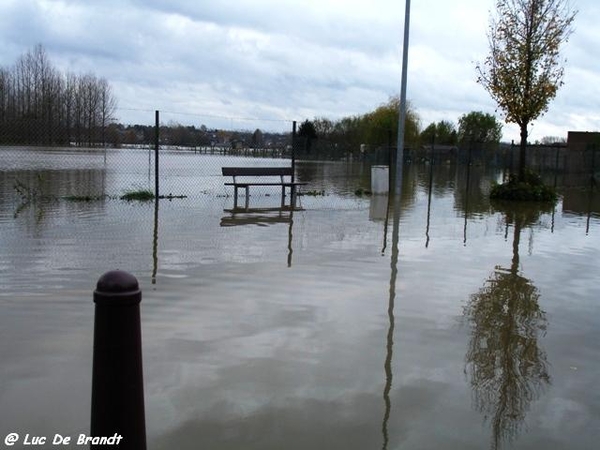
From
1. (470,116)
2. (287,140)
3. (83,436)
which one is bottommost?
(83,436)

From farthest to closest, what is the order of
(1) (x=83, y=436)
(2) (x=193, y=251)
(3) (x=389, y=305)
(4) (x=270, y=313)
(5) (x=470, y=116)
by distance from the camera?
1. (5) (x=470, y=116)
2. (2) (x=193, y=251)
3. (3) (x=389, y=305)
4. (4) (x=270, y=313)
5. (1) (x=83, y=436)

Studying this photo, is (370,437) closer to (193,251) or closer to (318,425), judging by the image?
(318,425)

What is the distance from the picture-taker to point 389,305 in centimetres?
666

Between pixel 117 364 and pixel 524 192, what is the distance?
18990 millimetres

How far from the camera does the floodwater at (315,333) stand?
3.90 meters

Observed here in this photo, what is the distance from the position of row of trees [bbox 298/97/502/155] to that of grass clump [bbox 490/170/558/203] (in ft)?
127

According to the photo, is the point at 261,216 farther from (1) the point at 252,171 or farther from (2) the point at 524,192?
(2) the point at 524,192

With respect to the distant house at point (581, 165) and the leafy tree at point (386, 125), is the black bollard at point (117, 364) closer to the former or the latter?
the distant house at point (581, 165)

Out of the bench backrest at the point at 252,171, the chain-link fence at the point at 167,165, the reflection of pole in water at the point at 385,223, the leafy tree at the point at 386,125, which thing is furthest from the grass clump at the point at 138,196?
the leafy tree at the point at 386,125

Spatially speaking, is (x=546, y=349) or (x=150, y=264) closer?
(x=546, y=349)

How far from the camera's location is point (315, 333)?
5609mm

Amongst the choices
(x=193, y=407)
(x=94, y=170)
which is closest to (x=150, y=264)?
(x=193, y=407)

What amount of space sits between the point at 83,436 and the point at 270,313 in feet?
8.99

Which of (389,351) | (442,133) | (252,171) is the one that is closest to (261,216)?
(252,171)
